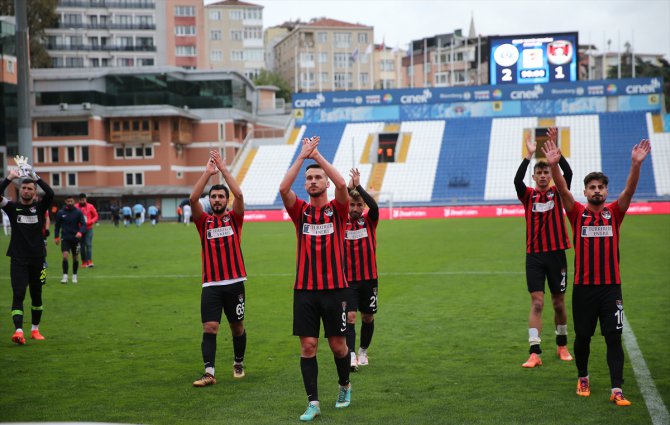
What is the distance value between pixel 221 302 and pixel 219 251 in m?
0.61

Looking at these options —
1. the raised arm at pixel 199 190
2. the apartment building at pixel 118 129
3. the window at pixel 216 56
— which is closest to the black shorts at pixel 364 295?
the raised arm at pixel 199 190

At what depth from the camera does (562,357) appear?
1072 cm

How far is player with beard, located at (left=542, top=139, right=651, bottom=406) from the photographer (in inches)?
329

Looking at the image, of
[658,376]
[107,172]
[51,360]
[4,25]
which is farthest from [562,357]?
[107,172]

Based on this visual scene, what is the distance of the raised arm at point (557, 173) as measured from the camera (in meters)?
8.47

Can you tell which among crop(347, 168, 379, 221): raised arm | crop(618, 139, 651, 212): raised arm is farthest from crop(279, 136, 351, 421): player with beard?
crop(618, 139, 651, 212): raised arm

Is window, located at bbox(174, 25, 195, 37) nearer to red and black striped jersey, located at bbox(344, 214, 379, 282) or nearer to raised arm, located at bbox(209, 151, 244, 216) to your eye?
red and black striped jersey, located at bbox(344, 214, 379, 282)

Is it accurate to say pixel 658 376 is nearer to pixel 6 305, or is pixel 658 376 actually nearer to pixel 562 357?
pixel 562 357

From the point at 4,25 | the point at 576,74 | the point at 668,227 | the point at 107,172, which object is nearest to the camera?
the point at 668,227

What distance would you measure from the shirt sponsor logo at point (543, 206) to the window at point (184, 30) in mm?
98623

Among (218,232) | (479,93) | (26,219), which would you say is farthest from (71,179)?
(218,232)

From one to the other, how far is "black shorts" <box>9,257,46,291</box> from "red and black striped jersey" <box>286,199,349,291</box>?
6053 mm

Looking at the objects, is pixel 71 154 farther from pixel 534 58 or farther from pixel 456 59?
pixel 456 59

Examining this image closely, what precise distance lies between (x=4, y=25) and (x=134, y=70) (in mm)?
20505
